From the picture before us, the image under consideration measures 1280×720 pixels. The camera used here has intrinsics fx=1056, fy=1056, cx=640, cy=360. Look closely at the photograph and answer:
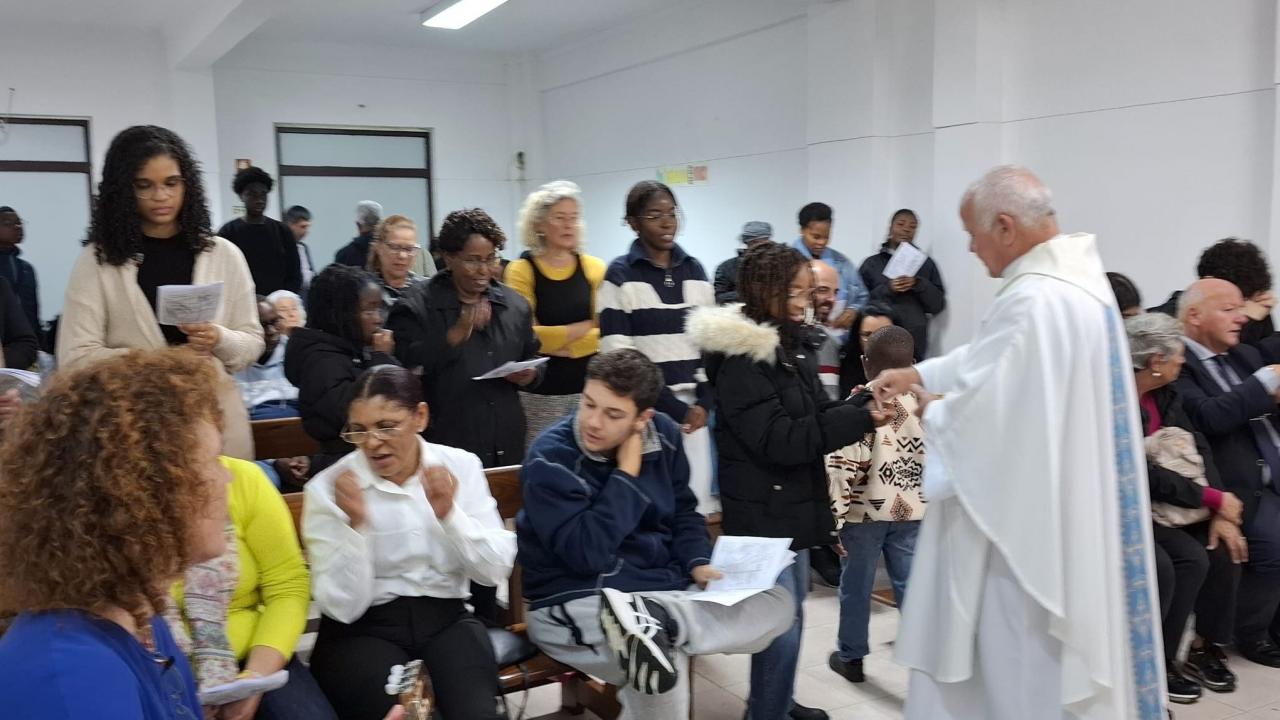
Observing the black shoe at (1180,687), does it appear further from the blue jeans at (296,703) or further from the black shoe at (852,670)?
the blue jeans at (296,703)

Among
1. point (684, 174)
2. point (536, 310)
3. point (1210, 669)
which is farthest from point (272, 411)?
point (684, 174)

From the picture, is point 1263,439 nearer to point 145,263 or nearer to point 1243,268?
point 1243,268

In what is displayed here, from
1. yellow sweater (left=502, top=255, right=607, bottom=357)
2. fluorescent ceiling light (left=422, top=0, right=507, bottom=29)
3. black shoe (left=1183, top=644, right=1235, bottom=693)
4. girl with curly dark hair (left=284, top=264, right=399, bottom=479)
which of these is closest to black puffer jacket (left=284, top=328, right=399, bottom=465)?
girl with curly dark hair (left=284, top=264, right=399, bottom=479)

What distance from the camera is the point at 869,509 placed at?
366 centimetres

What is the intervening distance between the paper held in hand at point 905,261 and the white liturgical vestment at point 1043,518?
425cm

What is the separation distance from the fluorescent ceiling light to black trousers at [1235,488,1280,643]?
290 inches

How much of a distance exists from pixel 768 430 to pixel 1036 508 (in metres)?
0.81

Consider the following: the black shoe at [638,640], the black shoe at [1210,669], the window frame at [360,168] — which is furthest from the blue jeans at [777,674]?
the window frame at [360,168]

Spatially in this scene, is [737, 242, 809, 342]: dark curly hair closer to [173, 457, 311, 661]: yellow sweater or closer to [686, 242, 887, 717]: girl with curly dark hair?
[686, 242, 887, 717]: girl with curly dark hair

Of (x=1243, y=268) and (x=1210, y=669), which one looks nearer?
(x=1210, y=669)

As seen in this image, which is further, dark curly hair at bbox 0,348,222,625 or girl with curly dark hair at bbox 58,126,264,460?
girl with curly dark hair at bbox 58,126,264,460

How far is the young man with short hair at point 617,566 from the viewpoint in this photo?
106 inches

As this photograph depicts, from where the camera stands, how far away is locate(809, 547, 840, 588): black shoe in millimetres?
4711

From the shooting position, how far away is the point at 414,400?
2.76 meters
